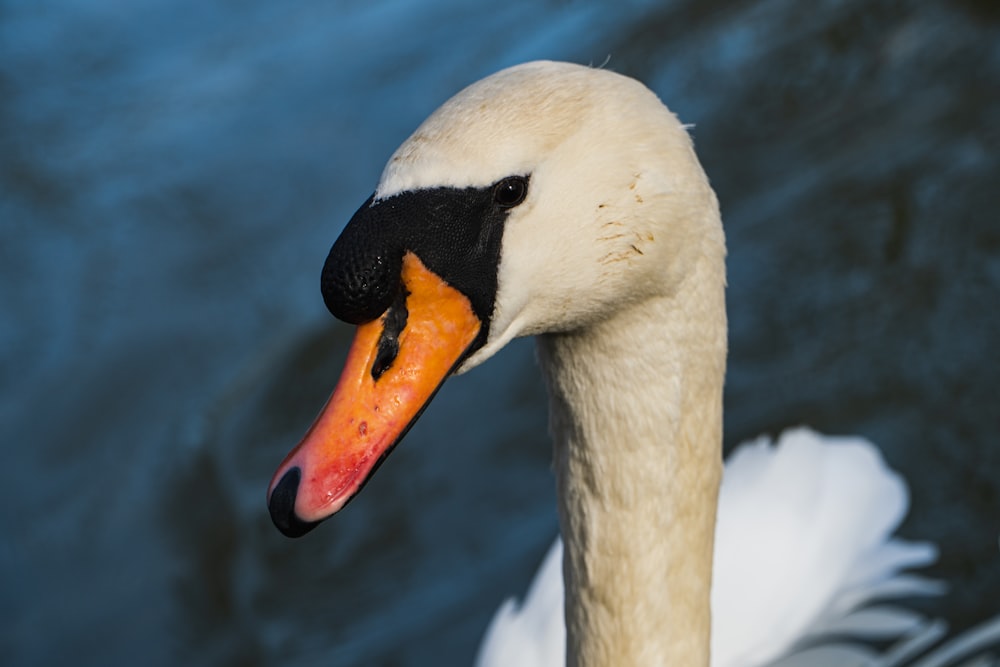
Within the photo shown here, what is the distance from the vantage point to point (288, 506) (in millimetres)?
1764

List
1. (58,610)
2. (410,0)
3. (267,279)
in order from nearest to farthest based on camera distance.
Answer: (58,610), (267,279), (410,0)

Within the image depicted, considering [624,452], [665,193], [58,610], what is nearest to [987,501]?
[624,452]

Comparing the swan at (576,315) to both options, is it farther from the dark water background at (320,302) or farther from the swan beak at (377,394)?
the dark water background at (320,302)

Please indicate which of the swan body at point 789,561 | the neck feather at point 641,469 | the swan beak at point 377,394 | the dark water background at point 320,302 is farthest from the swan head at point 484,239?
the dark water background at point 320,302

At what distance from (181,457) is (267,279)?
938 mm

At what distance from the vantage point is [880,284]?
16.5 ft

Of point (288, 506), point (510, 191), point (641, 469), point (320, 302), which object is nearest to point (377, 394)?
point (288, 506)

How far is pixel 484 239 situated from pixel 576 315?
216 mm

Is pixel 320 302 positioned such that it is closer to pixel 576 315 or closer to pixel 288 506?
pixel 576 315

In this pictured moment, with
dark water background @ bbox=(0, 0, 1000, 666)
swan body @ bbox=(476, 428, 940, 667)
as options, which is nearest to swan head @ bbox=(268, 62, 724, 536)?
swan body @ bbox=(476, 428, 940, 667)

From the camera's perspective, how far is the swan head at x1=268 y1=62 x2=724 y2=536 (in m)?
1.75

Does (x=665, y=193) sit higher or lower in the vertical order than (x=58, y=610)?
lower

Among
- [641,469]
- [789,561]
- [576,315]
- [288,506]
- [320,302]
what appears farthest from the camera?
[320,302]

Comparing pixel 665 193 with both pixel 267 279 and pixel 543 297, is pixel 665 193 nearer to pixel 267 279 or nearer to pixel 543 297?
pixel 543 297
